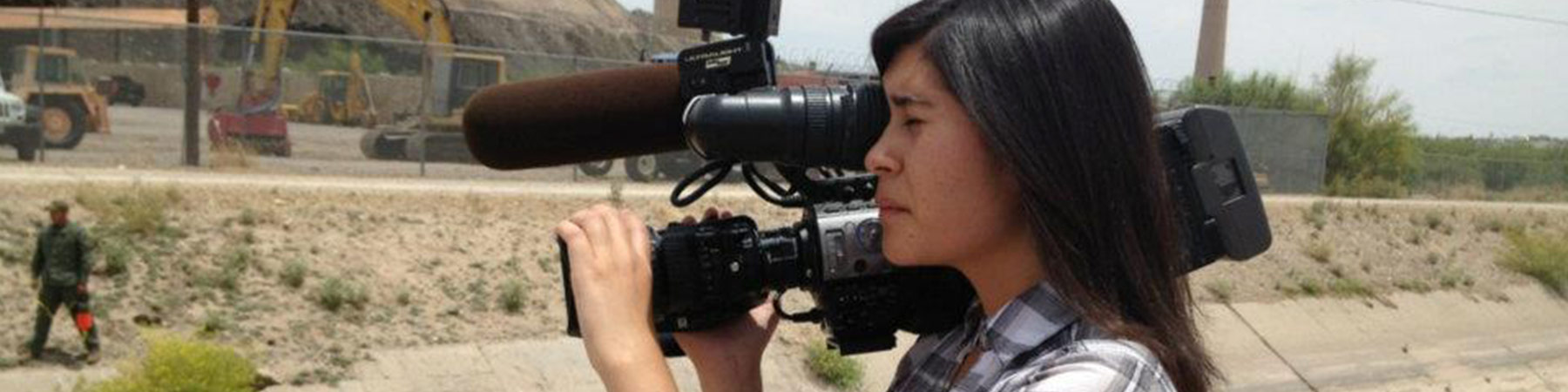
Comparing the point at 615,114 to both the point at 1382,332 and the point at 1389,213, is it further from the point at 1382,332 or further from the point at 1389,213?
the point at 1389,213

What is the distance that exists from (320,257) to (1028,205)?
587 inches

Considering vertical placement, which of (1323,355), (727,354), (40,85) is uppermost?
(727,354)

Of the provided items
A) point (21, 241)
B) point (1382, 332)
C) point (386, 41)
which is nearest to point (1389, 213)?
point (1382, 332)

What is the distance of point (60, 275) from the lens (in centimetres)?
1326

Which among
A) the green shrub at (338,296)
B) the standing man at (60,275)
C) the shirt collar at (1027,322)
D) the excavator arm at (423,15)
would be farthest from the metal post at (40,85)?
the shirt collar at (1027,322)

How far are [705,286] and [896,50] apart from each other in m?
0.47

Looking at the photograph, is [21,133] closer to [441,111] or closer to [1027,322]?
[441,111]

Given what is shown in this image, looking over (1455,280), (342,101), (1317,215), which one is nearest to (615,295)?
(1455,280)

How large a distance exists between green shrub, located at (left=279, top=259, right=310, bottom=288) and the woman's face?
1390 cm

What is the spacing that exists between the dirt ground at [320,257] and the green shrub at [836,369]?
481 mm

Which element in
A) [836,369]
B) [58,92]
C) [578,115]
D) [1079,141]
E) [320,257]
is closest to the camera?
[1079,141]

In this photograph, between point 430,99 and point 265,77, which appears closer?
point 265,77

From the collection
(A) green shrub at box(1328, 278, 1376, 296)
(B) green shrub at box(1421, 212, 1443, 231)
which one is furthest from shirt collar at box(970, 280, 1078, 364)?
(B) green shrub at box(1421, 212, 1443, 231)

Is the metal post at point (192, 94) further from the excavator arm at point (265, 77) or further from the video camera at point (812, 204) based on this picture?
the video camera at point (812, 204)
